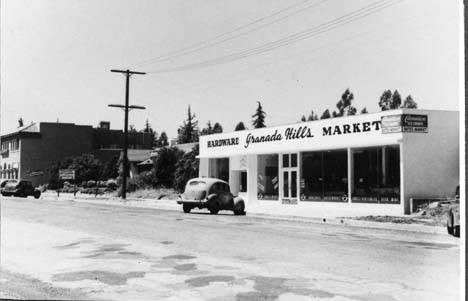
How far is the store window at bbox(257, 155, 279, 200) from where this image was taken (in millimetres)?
32094

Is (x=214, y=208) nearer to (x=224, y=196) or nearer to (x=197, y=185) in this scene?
(x=224, y=196)

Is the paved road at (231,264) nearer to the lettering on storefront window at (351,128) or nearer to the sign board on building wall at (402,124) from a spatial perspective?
the sign board on building wall at (402,124)

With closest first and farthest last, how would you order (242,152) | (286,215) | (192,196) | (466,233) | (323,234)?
(466,233), (323,234), (286,215), (192,196), (242,152)

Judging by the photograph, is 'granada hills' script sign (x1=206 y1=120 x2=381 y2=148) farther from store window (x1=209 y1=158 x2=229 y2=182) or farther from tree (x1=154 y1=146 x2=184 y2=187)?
tree (x1=154 y1=146 x2=184 y2=187)

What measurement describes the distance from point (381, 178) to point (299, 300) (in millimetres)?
18298

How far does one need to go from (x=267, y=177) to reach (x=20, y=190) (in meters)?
23.2

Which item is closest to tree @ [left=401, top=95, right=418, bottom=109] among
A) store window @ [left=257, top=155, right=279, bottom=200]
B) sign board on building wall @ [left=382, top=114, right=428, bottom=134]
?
sign board on building wall @ [left=382, top=114, right=428, bottom=134]

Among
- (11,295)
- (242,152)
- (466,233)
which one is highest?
(242,152)

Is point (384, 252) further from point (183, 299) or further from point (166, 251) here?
point (183, 299)

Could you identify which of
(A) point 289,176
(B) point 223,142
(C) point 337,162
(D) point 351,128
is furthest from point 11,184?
(D) point 351,128

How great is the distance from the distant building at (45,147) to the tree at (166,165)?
26.2 meters

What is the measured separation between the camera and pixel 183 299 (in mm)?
7316

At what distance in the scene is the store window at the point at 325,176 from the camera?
26.9 meters

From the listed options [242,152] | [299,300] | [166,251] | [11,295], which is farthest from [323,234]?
[242,152]
